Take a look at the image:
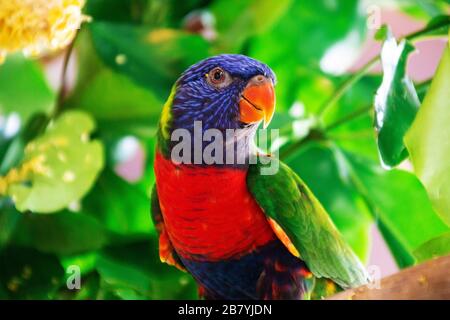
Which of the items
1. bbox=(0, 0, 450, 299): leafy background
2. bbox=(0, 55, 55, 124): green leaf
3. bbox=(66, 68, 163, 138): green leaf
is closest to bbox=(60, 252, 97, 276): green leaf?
bbox=(0, 0, 450, 299): leafy background

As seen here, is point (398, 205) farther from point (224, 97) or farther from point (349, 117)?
point (224, 97)

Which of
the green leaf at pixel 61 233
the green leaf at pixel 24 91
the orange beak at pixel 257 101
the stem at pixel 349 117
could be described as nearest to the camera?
the orange beak at pixel 257 101

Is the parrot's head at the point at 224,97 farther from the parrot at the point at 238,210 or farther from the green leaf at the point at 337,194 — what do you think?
the green leaf at the point at 337,194

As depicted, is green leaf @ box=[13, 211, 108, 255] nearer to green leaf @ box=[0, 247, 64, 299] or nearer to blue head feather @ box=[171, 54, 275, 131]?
A: green leaf @ box=[0, 247, 64, 299]

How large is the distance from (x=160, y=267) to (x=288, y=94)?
17 centimetres

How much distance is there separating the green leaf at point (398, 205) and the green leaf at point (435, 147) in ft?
0.26

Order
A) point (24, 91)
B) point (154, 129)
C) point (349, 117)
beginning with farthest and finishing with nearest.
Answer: point (24, 91) → point (154, 129) → point (349, 117)

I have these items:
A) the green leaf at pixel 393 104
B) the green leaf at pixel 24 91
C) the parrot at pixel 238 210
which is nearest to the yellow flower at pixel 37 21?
the parrot at pixel 238 210

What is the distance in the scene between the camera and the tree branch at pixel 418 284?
0.32 meters

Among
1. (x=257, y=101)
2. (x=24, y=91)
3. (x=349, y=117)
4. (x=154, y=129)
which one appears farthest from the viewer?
(x=24, y=91)

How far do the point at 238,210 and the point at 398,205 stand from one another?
0.16m

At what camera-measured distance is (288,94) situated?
1.63 feet

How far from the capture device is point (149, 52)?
18.6 inches

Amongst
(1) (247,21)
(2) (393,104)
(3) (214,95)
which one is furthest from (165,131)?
(1) (247,21)
